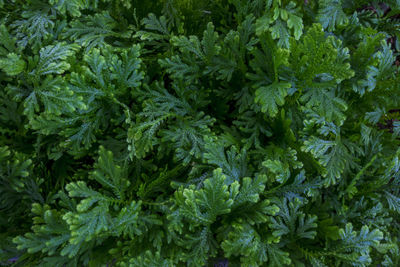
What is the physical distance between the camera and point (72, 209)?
1.11 metres

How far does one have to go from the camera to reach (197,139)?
116 cm

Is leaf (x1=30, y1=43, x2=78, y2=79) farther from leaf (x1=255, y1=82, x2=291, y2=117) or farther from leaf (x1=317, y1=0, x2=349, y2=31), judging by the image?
leaf (x1=317, y1=0, x2=349, y2=31)

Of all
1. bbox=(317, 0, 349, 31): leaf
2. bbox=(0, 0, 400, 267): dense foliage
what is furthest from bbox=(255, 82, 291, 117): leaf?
bbox=(317, 0, 349, 31): leaf

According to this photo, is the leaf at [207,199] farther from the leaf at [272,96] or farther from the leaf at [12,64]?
the leaf at [12,64]

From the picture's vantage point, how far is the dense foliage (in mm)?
1046

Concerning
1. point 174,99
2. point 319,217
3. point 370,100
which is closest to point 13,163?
point 174,99

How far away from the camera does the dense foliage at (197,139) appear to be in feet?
3.43

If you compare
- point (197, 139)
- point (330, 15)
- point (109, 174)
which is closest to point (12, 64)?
point (109, 174)

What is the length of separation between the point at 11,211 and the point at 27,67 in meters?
0.54

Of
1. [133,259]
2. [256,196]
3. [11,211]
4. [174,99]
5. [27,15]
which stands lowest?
[11,211]

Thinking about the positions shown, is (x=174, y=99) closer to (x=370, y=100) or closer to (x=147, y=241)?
(x=147, y=241)

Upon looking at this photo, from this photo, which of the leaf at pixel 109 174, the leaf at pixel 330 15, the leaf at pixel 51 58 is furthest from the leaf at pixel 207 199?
the leaf at pixel 330 15

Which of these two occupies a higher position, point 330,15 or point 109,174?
point 330,15

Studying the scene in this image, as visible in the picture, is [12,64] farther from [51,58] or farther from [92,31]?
[92,31]
